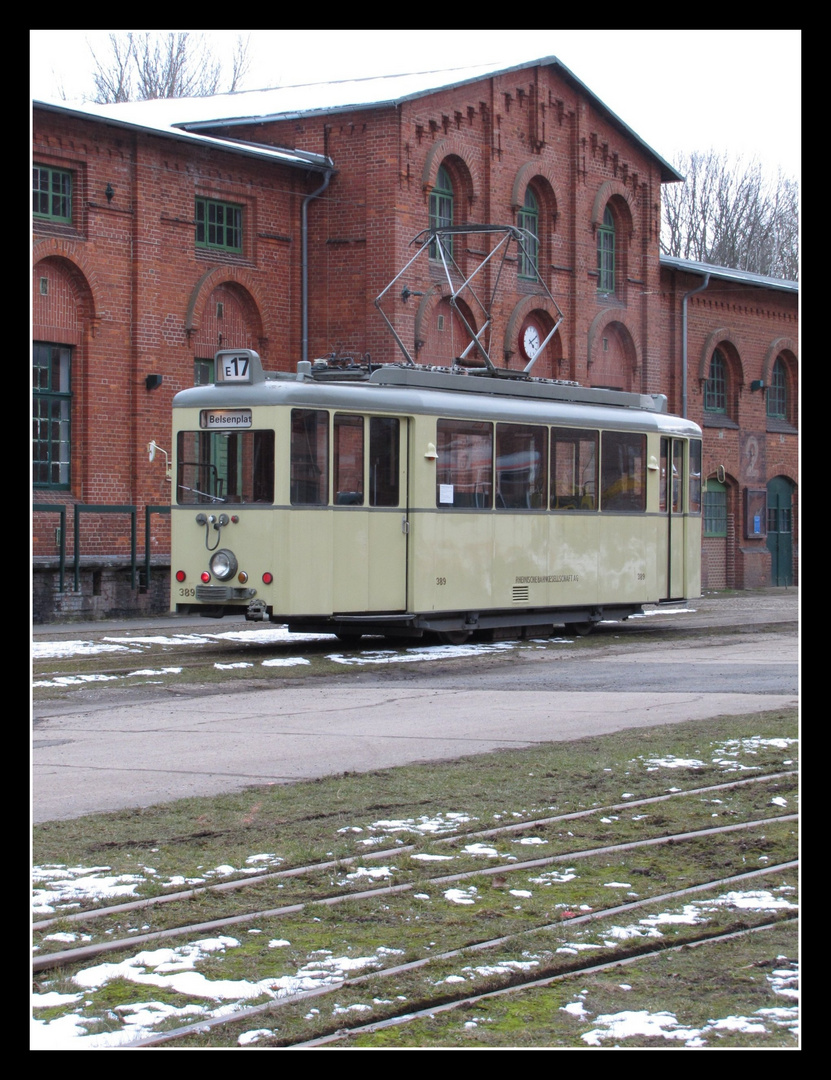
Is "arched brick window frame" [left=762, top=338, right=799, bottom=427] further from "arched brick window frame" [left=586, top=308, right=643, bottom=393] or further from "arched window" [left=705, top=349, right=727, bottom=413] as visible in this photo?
"arched brick window frame" [left=586, top=308, right=643, bottom=393]

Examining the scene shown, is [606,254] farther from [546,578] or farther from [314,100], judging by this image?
[546,578]

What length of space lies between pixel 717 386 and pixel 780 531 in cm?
478

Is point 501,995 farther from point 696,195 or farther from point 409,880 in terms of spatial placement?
point 696,195

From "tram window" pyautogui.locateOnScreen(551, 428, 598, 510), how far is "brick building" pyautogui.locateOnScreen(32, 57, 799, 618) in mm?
7907

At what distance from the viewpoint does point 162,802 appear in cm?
905

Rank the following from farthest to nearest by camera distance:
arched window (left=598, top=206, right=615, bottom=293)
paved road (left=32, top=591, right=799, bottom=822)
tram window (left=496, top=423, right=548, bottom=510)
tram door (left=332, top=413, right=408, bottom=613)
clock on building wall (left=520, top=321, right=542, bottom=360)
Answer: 1. arched window (left=598, top=206, right=615, bottom=293)
2. clock on building wall (left=520, top=321, right=542, bottom=360)
3. tram window (left=496, top=423, right=548, bottom=510)
4. tram door (left=332, top=413, right=408, bottom=613)
5. paved road (left=32, top=591, right=799, bottom=822)

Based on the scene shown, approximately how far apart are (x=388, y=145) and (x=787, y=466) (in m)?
18.7

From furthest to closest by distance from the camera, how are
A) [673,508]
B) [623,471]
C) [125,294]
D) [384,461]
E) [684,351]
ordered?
[684,351] < [125,294] < [673,508] < [623,471] < [384,461]

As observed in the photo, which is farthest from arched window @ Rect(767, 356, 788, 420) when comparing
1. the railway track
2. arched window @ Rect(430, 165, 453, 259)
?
the railway track

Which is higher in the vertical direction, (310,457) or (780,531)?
(310,457)

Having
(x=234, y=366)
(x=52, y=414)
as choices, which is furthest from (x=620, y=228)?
(x=234, y=366)

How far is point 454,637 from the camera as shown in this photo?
20.5 m

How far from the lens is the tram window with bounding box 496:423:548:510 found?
66.2ft

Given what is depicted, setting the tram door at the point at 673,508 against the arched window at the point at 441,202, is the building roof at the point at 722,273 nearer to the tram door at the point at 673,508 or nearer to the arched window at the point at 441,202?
the arched window at the point at 441,202
